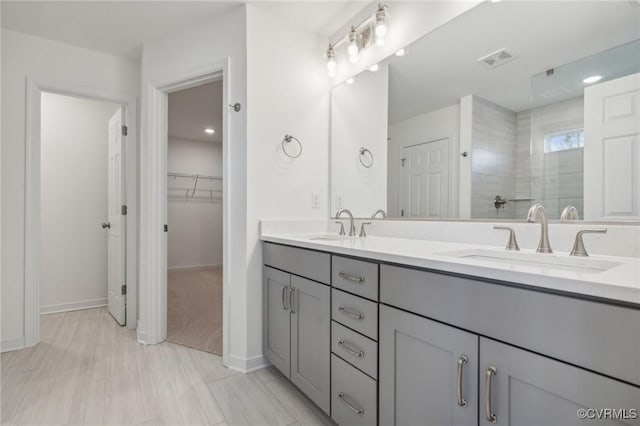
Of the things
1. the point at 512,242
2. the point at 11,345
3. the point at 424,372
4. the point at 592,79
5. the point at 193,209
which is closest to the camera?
the point at 424,372

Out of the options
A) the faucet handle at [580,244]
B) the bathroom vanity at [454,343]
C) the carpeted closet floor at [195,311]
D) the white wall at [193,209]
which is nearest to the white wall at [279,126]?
the bathroom vanity at [454,343]

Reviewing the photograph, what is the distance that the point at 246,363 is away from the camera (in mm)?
1903

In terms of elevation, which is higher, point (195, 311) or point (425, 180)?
point (425, 180)

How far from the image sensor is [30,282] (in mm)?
2283

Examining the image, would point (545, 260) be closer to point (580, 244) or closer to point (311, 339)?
point (580, 244)

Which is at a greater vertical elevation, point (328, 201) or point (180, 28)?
point (180, 28)

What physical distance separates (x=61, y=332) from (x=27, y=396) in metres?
1.07

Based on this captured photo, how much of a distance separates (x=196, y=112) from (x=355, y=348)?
3951mm

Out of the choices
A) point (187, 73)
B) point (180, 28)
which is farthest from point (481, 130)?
point (180, 28)

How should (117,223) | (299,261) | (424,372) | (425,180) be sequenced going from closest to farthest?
(424,372)
(299,261)
(425,180)
(117,223)

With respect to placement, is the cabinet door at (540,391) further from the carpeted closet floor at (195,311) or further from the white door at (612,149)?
the carpeted closet floor at (195,311)

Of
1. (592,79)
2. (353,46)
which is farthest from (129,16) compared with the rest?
(592,79)

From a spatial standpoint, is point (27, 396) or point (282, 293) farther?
point (282, 293)

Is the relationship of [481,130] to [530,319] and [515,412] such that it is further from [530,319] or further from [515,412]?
[515,412]
